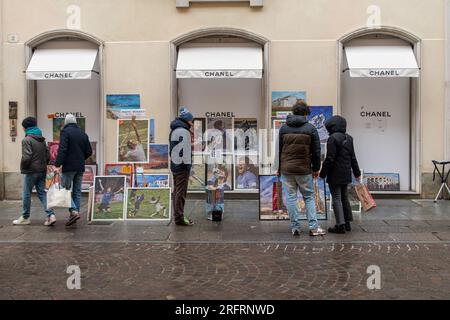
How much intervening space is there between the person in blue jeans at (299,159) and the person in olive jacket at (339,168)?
28cm

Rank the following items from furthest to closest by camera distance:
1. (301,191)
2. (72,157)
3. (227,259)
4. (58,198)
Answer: (72,157)
(58,198)
(301,191)
(227,259)

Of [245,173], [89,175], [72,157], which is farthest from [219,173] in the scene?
[89,175]

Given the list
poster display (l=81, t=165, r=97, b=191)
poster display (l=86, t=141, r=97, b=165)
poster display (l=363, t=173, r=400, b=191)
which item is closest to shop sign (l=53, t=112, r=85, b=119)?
poster display (l=86, t=141, r=97, b=165)

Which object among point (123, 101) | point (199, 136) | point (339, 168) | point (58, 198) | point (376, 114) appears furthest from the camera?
point (199, 136)

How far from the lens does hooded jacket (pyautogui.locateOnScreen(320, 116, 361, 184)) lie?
846 cm

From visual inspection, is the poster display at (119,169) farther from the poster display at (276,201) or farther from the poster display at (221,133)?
the poster display at (276,201)

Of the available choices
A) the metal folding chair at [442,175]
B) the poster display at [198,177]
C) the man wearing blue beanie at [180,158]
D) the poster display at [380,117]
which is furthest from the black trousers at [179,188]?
the metal folding chair at [442,175]

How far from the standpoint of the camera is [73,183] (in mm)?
9266

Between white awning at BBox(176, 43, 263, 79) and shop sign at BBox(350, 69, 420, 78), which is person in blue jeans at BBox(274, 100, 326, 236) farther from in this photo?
shop sign at BBox(350, 69, 420, 78)

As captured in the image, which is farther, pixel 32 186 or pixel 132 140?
pixel 132 140

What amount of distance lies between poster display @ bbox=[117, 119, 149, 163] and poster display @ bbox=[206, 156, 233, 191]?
122 cm

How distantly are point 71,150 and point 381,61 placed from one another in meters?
6.74

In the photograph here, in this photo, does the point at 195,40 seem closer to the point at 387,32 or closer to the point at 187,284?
the point at 387,32

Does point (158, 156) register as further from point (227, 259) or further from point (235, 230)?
point (227, 259)
